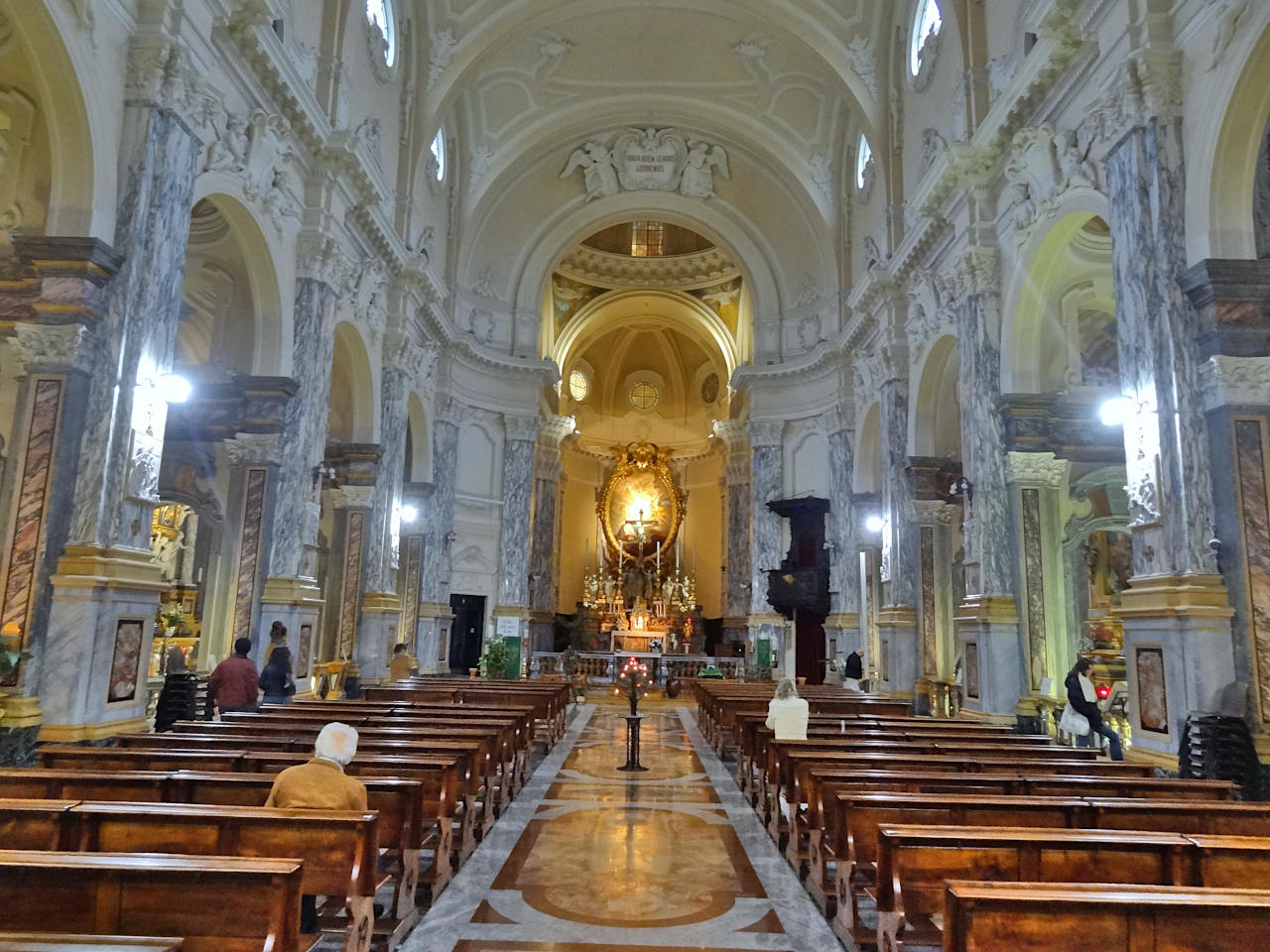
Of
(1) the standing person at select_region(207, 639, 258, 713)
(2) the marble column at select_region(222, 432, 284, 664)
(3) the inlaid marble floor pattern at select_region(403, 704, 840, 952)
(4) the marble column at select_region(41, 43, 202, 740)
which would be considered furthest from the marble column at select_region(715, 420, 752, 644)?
(4) the marble column at select_region(41, 43, 202, 740)

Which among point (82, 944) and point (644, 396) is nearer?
point (82, 944)

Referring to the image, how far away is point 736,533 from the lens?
28984 millimetres

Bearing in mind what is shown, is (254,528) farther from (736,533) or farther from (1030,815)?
(736,533)

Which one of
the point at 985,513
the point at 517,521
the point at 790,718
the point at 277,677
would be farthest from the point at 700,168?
the point at 790,718

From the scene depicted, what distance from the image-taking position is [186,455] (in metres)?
15.1

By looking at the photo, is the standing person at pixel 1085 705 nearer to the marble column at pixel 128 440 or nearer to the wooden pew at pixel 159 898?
the wooden pew at pixel 159 898

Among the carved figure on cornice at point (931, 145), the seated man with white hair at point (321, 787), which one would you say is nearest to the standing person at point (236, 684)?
the seated man with white hair at point (321, 787)

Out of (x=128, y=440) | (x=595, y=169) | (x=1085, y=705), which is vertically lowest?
(x=1085, y=705)

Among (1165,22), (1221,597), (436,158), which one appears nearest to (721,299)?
(436,158)

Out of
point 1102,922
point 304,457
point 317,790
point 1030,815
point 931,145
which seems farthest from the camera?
point 931,145

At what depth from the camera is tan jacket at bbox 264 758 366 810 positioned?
416cm

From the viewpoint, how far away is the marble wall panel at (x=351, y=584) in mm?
16344

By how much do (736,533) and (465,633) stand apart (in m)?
9.10

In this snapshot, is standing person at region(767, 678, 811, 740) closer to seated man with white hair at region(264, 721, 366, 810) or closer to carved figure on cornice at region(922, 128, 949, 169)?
seated man with white hair at region(264, 721, 366, 810)
